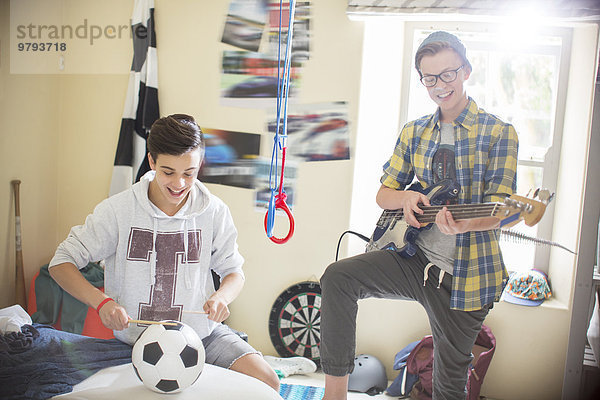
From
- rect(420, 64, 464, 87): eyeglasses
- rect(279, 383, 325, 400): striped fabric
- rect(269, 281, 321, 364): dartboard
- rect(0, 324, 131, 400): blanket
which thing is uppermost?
rect(420, 64, 464, 87): eyeglasses

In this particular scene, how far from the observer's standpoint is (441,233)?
1.90m

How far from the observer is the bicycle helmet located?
2.71 m

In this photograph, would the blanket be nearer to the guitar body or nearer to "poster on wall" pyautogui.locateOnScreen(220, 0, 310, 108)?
the guitar body

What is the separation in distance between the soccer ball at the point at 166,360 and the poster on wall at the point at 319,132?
1.46 metres

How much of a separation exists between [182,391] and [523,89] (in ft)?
7.86

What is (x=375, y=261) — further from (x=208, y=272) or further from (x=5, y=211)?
(x=5, y=211)

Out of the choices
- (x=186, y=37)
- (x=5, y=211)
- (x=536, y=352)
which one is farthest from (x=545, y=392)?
(x=5, y=211)

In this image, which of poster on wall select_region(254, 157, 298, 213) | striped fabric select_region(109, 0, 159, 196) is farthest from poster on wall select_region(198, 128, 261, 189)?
striped fabric select_region(109, 0, 159, 196)

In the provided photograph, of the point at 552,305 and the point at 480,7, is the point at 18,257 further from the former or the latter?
the point at 552,305

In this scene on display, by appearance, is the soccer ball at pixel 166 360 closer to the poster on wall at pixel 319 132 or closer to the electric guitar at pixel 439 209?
the electric guitar at pixel 439 209


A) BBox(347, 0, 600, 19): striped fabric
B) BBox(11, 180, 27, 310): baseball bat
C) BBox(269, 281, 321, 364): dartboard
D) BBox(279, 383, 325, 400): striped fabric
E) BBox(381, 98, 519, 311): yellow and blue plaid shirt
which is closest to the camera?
BBox(381, 98, 519, 311): yellow and blue plaid shirt

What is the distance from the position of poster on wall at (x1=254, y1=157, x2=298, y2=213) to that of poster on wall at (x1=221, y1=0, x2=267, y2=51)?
604 millimetres

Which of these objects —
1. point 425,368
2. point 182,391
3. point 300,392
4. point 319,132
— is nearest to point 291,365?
point 300,392

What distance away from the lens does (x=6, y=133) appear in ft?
8.44
